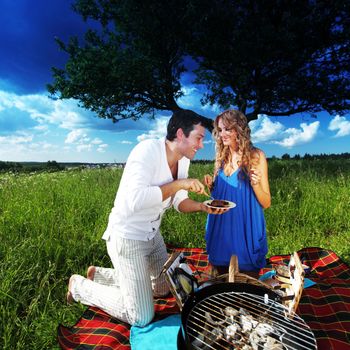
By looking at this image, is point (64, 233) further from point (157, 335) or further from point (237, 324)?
point (237, 324)

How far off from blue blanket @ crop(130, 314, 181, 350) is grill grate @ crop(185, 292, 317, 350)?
70cm

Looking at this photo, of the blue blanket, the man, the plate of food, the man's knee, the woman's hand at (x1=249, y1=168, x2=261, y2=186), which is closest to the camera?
the blue blanket

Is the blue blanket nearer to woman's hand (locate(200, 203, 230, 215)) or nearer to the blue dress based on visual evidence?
the blue dress

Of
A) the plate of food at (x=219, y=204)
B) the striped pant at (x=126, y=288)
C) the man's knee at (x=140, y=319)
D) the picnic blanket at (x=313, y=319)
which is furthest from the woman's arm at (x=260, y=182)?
the man's knee at (x=140, y=319)

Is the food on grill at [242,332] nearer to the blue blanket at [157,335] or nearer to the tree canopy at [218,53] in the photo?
the blue blanket at [157,335]

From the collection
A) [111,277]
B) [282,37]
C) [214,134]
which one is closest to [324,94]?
[282,37]

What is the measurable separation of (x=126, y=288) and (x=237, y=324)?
4.09ft

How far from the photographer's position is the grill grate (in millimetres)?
2184

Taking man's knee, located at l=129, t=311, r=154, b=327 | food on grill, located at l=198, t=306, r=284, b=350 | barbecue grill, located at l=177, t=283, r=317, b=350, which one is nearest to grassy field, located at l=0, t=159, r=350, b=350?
man's knee, located at l=129, t=311, r=154, b=327

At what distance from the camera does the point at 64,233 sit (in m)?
4.38

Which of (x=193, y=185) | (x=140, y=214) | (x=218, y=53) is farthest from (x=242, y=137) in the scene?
(x=218, y=53)

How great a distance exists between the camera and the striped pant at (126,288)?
318cm

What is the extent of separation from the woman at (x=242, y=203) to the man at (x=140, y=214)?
436 millimetres

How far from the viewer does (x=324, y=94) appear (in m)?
13.4
